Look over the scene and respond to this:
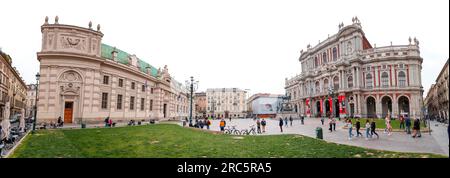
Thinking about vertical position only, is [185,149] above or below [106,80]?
below

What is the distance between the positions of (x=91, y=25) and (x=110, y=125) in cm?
1450

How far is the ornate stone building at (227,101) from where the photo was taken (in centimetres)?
11300

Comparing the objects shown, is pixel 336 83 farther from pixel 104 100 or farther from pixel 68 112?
pixel 68 112

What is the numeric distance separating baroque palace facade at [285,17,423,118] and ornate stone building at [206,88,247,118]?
5012 cm

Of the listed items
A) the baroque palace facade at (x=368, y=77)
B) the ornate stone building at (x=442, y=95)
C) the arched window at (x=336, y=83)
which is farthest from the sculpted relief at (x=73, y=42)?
the arched window at (x=336, y=83)

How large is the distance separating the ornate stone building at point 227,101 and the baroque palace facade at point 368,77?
50118 mm

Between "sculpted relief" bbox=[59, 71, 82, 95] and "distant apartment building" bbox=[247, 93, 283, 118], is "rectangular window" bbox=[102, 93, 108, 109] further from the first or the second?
"distant apartment building" bbox=[247, 93, 283, 118]

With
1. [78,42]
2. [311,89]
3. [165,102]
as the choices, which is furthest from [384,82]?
[78,42]

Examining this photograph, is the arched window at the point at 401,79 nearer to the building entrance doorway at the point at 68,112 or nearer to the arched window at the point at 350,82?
the arched window at the point at 350,82

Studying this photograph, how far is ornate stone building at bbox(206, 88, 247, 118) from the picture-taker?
113 meters

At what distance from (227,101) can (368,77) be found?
68990mm

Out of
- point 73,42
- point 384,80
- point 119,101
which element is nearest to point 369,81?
point 384,80

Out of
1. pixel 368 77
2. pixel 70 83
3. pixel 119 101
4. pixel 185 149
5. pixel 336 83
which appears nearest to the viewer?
pixel 185 149

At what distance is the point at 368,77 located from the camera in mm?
55156
